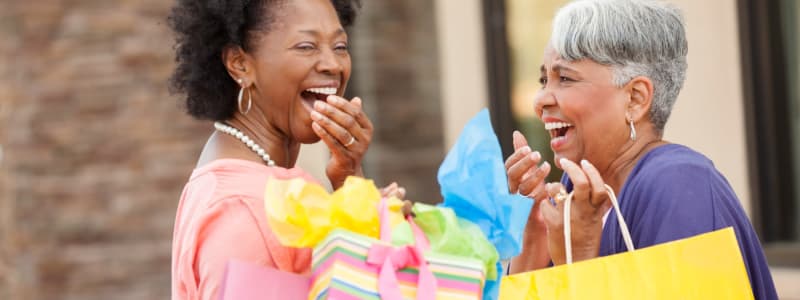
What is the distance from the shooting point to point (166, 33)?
7.21 metres

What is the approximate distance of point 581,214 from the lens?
273 cm

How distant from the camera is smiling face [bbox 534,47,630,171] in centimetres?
297

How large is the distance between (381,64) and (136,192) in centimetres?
183

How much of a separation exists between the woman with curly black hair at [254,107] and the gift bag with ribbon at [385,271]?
0.25m

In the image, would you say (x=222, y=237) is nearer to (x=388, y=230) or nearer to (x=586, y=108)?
(x=388, y=230)

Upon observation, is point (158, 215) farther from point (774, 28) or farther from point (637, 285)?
point (637, 285)

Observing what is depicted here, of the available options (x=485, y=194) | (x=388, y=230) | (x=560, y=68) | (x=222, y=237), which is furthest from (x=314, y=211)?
(x=560, y=68)

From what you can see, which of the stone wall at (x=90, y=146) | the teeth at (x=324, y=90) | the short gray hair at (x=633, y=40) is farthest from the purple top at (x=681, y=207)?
the stone wall at (x=90, y=146)

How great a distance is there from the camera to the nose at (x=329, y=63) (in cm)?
292

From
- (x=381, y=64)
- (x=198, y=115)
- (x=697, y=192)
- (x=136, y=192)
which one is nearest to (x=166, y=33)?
(x=136, y=192)

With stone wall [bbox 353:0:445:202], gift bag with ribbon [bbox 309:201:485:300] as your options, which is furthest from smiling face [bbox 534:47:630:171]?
stone wall [bbox 353:0:445:202]

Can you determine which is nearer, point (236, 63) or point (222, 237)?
point (222, 237)

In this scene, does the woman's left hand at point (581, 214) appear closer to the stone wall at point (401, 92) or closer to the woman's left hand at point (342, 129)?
the woman's left hand at point (342, 129)

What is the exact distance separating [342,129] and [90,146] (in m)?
4.93
